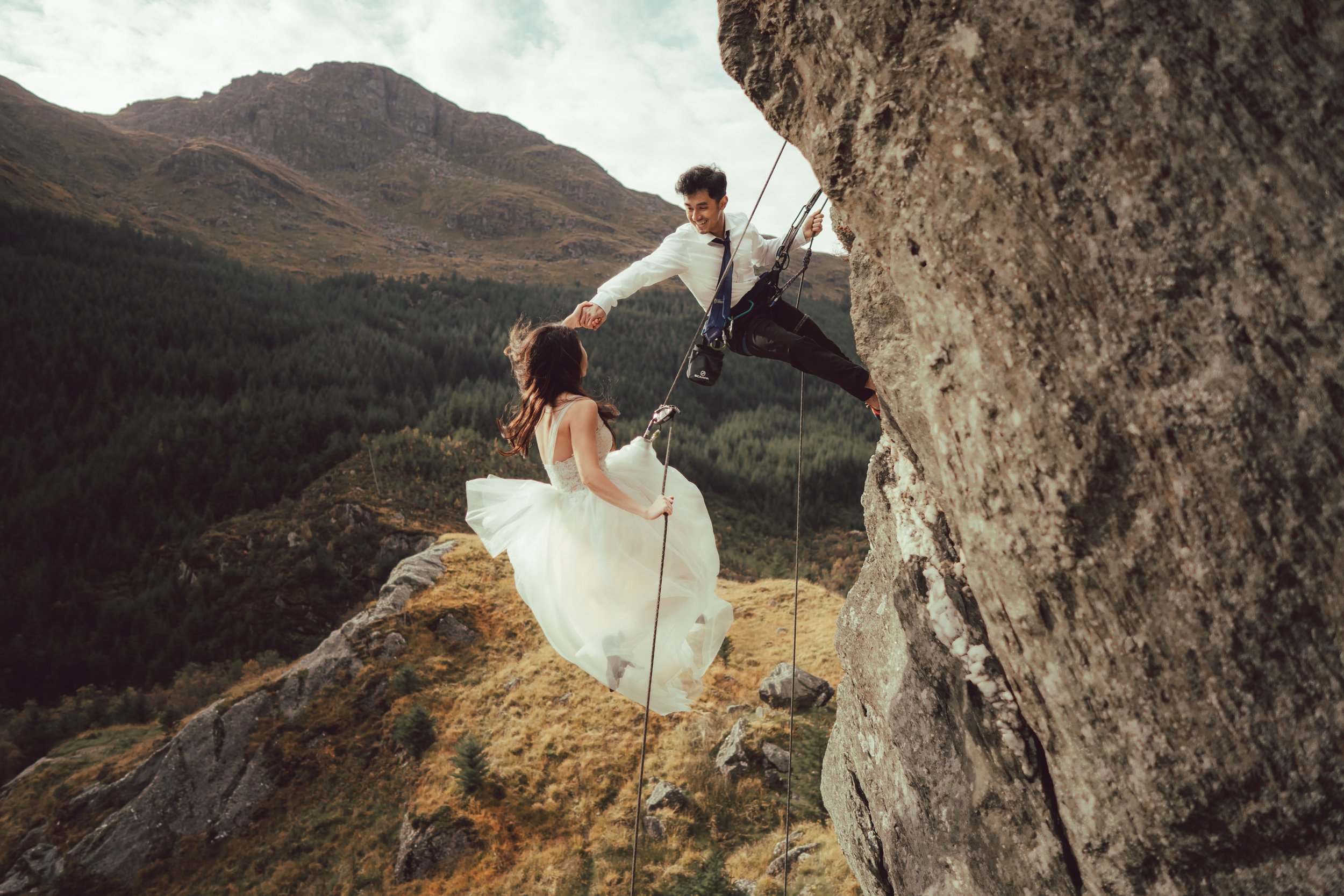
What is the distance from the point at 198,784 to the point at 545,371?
10.7 m

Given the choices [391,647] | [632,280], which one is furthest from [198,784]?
[632,280]

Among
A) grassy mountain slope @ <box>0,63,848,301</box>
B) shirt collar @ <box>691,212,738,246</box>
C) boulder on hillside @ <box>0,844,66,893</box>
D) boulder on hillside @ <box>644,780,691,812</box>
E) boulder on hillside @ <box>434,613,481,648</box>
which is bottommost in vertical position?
boulder on hillside @ <box>0,844,66,893</box>

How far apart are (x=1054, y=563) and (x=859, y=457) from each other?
39171 mm

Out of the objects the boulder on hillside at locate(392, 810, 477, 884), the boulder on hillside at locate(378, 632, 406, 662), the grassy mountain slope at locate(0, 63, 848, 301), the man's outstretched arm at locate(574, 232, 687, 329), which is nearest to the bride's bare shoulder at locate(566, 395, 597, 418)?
the man's outstretched arm at locate(574, 232, 687, 329)

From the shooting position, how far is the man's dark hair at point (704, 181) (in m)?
3.91

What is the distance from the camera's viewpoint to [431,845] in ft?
25.7

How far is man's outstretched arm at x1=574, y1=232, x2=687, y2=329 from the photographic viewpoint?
3.69 meters

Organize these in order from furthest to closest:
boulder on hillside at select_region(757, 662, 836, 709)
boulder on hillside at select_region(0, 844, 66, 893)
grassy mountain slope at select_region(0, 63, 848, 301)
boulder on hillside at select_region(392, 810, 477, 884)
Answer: grassy mountain slope at select_region(0, 63, 848, 301), boulder on hillside at select_region(0, 844, 66, 893), boulder on hillside at select_region(757, 662, 836, 709), boulder on hillside at select_region(392, 810, 477, 884)

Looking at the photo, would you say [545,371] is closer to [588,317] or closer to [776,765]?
[588,317]

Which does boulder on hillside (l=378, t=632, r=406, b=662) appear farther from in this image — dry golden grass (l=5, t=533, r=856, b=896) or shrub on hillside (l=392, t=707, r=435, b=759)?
shrub on hillside (l=392, t=707, r=435, b=759)

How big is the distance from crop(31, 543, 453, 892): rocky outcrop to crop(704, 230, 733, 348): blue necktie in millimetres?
9881

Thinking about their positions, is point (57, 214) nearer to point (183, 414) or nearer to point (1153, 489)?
point (183, 414)

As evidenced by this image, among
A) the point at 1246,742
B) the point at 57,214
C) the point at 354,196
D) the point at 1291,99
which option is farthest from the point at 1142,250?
the point at 354,196

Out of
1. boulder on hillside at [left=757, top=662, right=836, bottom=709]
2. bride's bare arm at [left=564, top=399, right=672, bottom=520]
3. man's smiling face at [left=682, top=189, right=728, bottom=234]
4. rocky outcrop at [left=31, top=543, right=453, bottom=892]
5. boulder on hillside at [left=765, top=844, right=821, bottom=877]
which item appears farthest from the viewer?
rocky outcrop at [left=31, top=543, right=453, bottom=892]
